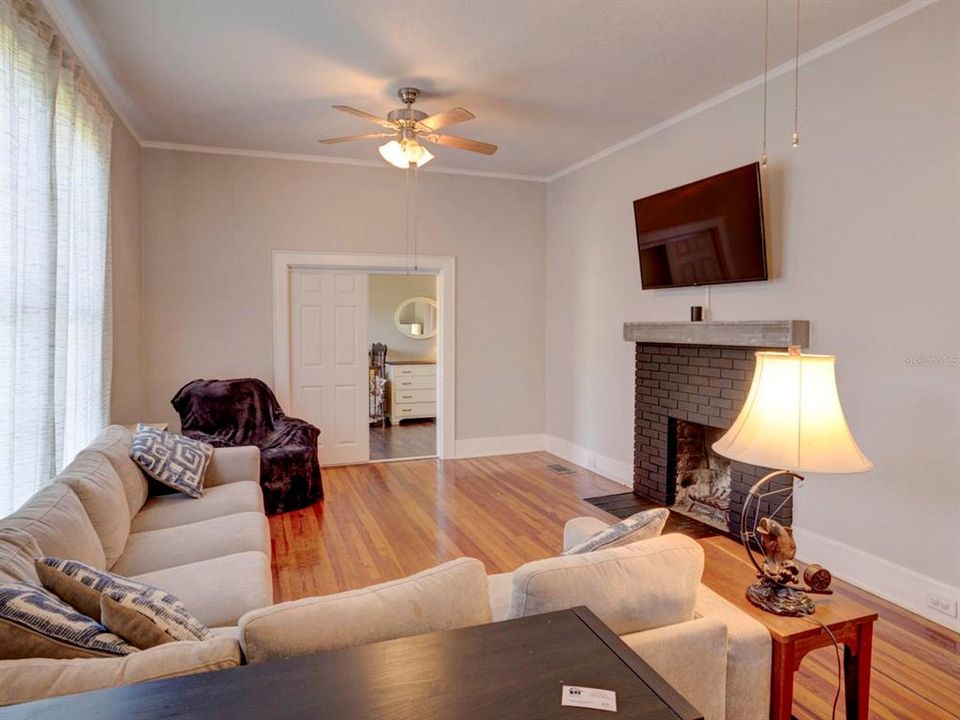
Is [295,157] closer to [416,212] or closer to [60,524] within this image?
[416,212]

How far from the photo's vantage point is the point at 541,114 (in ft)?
13.6

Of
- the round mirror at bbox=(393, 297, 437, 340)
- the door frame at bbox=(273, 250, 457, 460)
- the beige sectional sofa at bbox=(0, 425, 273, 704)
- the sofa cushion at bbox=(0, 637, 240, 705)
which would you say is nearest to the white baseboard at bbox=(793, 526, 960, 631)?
the beige sectional sofa at bbox=(0, 425, 273, 704)

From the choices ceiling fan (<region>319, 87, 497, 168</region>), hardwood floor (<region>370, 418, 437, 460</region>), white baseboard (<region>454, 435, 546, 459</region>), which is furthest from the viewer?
hardwood floor (<region>370, 418, 437, 460</region>)

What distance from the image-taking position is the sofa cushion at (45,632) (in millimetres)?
1153

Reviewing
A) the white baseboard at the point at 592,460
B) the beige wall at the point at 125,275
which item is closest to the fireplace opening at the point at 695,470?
the white baseboard at the point at 592,460

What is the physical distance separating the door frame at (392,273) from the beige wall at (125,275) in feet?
3.63

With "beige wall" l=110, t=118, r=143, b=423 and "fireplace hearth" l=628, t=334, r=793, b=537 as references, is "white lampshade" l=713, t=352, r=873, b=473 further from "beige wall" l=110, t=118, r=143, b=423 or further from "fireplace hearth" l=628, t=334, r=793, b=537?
"beige wall" l=110, t=118, r=143, b=423

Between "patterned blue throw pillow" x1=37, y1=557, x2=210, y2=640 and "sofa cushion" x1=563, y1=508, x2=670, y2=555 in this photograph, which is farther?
"sofa cushion" x1=563, y1=508, x2=670, y2=555

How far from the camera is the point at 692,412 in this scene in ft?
13.5

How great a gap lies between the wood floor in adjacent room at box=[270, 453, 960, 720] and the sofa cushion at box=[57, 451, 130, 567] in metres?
0.89

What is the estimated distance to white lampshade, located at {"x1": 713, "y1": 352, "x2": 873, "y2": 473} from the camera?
156cm

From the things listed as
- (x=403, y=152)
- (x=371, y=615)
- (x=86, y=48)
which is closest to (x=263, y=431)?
(x=403, y=152)

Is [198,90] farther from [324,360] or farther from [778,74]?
[778,74]

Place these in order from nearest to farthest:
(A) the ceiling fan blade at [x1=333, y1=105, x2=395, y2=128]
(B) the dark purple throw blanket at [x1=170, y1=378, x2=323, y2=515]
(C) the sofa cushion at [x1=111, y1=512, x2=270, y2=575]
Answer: (C) the sofa cushion at [x1=111, y1=512, x2=270, y2=575], (A) the ceiling fan blade at [x1=333, y1=105, x2=395, y2=128], (B) the dark purple throw blanket at [x1=170, y1=378, x2=323, y2=515]
